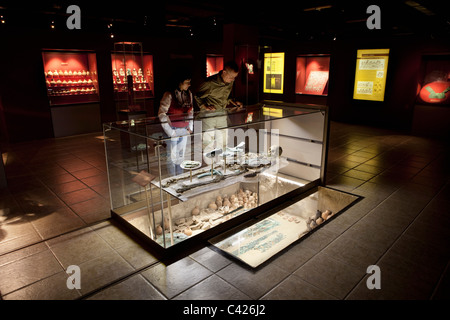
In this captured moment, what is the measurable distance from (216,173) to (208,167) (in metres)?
0.17

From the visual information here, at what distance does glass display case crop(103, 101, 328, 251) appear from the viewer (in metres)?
3.08

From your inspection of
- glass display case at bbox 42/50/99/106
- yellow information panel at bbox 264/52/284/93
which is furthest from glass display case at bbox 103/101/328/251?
yellow information panel at bbox 264/52/284/93

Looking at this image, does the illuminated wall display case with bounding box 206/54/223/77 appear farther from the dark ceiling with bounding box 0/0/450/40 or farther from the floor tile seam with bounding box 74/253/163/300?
the floor tile seam with bounding box 74/253/163/300

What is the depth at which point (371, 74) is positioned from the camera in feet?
31.1

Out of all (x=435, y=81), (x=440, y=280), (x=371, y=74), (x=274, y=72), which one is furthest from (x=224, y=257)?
(x=274, y=72)

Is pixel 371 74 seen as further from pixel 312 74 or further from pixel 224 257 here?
pixel 224 257

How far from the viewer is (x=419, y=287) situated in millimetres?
2496

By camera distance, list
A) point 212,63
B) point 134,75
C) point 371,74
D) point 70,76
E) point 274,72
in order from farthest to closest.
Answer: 1. point 274,72
2. point 212,63
3. point 371,74
4. point 134,75
5. point 70,76

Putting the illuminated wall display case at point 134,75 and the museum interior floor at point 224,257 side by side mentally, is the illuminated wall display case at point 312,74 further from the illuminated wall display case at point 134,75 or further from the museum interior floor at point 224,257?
the museum interior floor at point 224,257

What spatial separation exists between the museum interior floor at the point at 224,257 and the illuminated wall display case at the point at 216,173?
37cm

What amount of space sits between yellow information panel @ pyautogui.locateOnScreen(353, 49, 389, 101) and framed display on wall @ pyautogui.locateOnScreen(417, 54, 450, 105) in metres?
1.05

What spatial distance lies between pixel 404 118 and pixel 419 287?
800cm

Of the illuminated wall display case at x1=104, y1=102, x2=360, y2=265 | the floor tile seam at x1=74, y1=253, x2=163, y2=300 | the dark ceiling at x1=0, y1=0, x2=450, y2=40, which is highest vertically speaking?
the dark ceiling at x1=0, y1=0, x2=450, y2=40

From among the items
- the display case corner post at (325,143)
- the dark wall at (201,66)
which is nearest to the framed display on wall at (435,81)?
the dark wall at (201,66)
